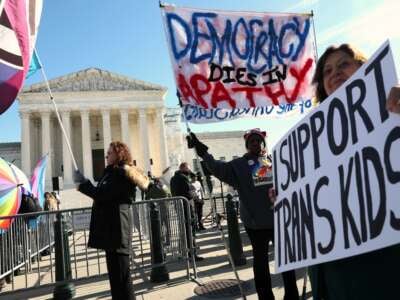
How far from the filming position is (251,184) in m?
3.78

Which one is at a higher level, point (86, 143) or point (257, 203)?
point (86, 143)

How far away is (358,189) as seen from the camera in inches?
57.6

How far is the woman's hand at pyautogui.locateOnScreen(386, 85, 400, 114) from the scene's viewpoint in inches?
49.0

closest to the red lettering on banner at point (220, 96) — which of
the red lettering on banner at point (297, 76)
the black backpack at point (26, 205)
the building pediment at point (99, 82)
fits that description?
the red lettering on banner at point (297, 76)

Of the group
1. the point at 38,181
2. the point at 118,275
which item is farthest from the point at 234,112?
the point at 38,181

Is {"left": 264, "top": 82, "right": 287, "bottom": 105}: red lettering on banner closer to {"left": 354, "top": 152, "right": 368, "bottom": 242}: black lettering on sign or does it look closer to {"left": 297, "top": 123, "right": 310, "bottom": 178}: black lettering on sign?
{"left": 297, "top": 123, "right": 310, "bottom": 178}: black lettering on sign

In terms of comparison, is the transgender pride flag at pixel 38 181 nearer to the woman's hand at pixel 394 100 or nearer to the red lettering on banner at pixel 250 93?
the red lettering on banner at pixel 250 93

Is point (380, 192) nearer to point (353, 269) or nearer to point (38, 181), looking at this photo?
point (353, 269)

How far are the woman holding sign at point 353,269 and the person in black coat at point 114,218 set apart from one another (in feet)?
8.01

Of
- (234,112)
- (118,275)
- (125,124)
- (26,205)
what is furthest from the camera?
(125,124)

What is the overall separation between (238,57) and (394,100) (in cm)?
313

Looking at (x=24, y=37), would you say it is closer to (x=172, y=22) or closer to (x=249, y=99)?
(x=172, y=22)

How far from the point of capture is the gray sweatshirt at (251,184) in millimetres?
3678

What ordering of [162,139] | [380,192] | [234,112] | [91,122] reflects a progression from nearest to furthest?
1. [380,192]
2. [234,112]
3. [162,139]
4. [91,122]
